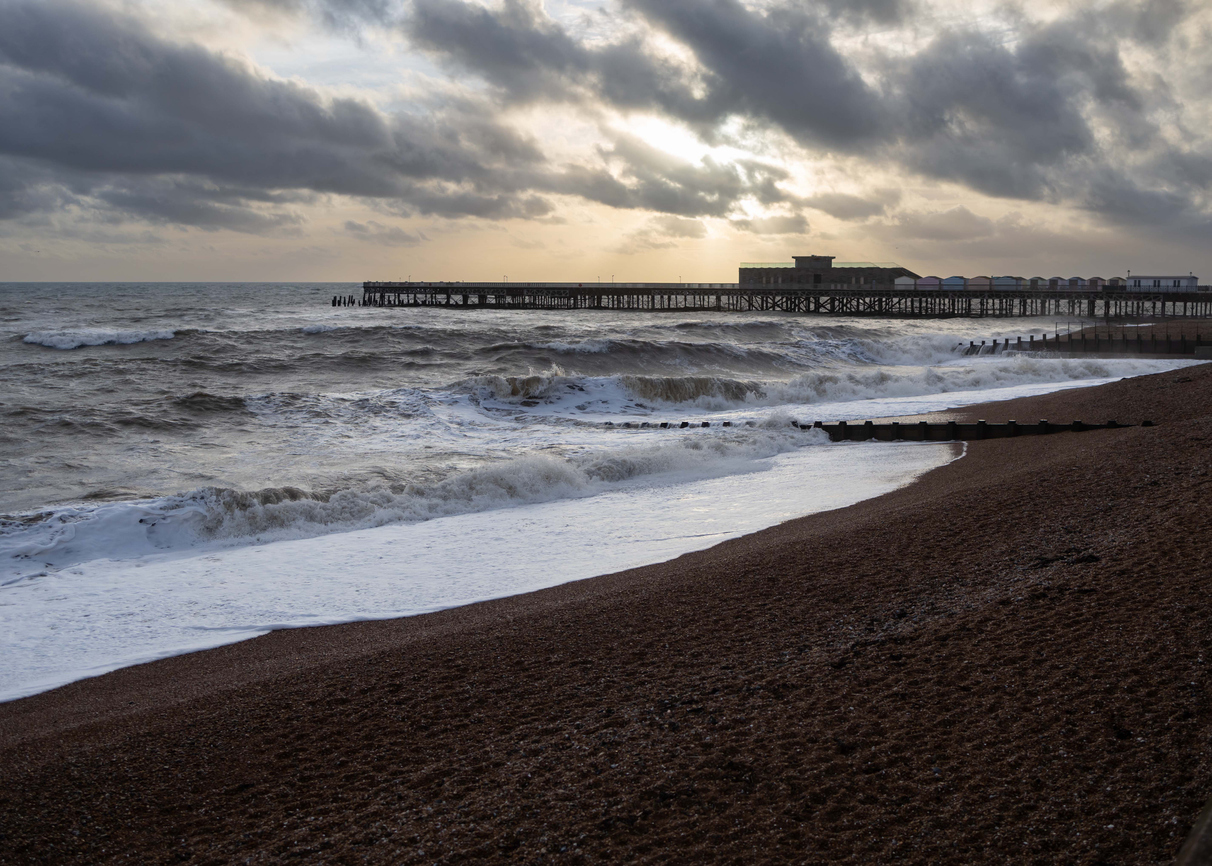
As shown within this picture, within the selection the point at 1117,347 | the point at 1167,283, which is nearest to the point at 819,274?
the point at 1167,283

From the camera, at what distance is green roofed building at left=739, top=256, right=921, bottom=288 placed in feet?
244

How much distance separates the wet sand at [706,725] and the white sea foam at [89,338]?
3322cm

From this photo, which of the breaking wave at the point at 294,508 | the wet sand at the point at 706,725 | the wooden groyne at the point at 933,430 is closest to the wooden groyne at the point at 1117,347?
the wooden groyne at the point at 933,430

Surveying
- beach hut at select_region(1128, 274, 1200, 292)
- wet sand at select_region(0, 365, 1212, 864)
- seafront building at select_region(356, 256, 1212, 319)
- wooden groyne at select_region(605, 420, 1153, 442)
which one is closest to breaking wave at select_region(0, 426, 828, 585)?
wooden groyne at select_region(605, 420, 1153, 442)

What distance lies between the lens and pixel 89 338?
34688mm

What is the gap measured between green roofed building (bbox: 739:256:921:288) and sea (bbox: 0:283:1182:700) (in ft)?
162

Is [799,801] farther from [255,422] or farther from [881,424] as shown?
[255,422]

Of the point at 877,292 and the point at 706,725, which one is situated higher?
the point at 877,292

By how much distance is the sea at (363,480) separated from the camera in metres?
7.25

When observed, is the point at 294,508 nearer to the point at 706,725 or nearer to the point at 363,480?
the point at 363,480

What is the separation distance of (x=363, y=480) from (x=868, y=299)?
2684 inches

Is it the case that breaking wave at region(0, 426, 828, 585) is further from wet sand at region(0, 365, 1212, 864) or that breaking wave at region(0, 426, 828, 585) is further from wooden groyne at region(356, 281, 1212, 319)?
wooden groyne at region(356, 281, 1212, 319)

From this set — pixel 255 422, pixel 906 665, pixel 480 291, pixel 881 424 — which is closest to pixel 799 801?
pixel 906 665

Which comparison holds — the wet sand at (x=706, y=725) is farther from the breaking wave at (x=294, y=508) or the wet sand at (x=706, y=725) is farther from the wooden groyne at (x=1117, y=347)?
the wooden groyne at (x=1117, y=347)
